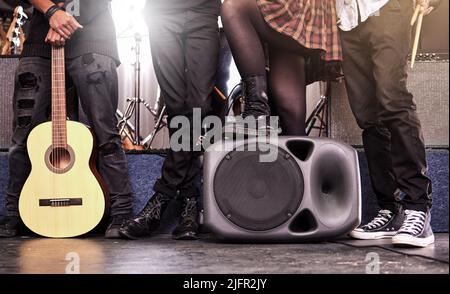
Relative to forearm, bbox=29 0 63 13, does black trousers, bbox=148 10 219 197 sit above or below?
below

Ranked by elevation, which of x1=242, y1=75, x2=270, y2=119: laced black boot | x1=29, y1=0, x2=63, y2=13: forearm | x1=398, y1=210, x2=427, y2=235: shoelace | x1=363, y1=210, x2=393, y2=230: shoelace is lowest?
x1=363, y1=210, x2=393, y2=230: shoelace

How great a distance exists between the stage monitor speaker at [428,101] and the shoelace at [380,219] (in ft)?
1.16

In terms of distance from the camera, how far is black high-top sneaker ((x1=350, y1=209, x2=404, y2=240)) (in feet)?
5.90

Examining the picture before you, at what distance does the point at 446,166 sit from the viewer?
6.61ft

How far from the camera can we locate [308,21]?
5.95 feet

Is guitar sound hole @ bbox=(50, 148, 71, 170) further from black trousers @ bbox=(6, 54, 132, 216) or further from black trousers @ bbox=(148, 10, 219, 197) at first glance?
black trousers @ bbox=(148, 10, 219, 197)

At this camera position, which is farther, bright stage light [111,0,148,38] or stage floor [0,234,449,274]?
bright stage light [111,0,148,38]

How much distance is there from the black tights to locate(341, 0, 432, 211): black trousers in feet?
0.58

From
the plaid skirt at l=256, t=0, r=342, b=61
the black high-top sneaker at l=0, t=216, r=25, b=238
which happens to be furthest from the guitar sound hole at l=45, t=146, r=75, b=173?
the plaid skirt at l=256, t=0, r=342, b=61

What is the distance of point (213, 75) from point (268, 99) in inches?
8.4

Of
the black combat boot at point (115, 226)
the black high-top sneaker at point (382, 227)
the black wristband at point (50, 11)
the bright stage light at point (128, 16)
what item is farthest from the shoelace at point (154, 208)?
the bright stage light at point (128, 16)

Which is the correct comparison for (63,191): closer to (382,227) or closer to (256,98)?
(256,98)

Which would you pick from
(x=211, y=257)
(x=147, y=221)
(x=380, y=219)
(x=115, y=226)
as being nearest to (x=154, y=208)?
(x=147, y=221)

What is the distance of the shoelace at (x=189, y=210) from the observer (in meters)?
1.89
